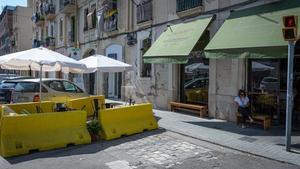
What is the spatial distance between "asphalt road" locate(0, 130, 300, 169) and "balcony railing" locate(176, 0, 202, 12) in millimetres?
6416

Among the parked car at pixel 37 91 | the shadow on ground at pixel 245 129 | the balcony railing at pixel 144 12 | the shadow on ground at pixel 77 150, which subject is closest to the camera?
the shadow on ground at pixel 77 150

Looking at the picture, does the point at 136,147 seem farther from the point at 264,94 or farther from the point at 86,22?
the point at 86,22

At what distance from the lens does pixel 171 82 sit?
1547 cm

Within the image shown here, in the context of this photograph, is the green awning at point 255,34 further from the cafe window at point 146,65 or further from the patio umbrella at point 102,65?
the cafe window at point 146,65

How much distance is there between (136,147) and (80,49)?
19089 millimetres

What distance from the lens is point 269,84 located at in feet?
37.2

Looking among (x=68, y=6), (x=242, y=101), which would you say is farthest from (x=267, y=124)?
(x=68, y=6)

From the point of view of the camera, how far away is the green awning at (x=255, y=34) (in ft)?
30.2

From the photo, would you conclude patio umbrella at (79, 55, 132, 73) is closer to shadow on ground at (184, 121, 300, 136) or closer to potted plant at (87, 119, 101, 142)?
shadow on ground at (184, 121, 300, 136)

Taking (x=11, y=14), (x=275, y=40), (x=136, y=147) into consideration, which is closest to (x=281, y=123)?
(x=275, y=40)

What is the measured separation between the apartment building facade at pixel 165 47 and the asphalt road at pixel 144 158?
4039mm

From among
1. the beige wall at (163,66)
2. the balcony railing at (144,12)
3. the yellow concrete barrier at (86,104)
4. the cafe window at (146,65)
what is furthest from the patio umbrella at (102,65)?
the balcony railing at (144,12)

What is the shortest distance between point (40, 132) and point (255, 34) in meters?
6.23

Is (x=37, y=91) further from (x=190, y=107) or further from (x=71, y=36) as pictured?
(x=71, y=36)
